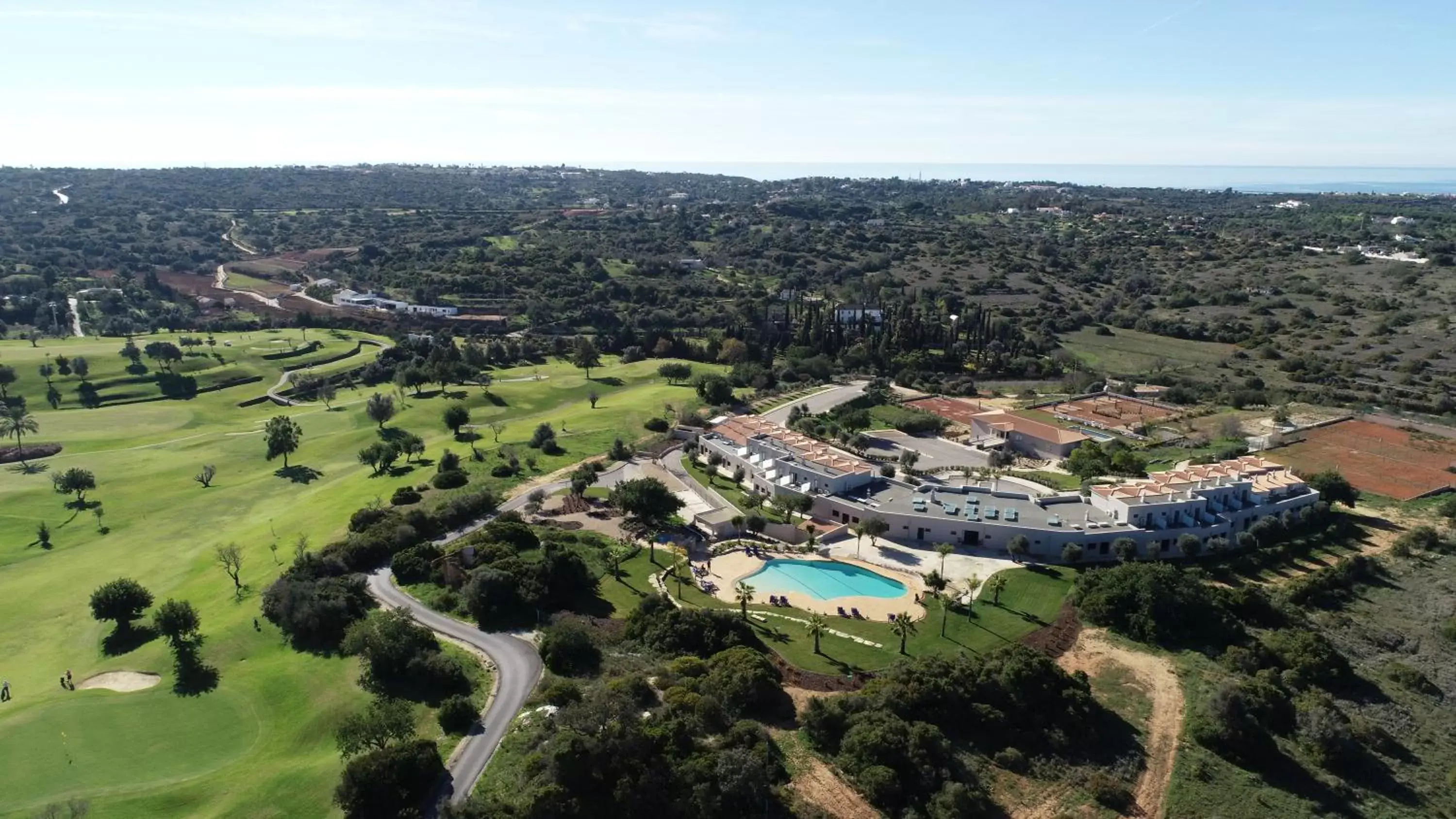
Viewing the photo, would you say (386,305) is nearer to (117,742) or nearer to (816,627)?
(117,742)

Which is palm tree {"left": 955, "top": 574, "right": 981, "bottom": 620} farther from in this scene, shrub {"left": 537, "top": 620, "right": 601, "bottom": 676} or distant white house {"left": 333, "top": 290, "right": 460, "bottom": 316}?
distant white house {"left": 333, "top": 290, "right": 460, "bottom": 316}

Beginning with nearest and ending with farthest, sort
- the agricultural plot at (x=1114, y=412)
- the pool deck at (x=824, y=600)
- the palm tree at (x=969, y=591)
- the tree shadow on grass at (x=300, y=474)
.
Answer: the palm tree at (x=969, y=591)
the pool deck at (x=824, y=600)
the tree shadow on grass at (x=300, y=474)
the agricultural plot at (x=1114, y=412)

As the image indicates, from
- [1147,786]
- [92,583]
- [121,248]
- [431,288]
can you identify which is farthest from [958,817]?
[121,248]

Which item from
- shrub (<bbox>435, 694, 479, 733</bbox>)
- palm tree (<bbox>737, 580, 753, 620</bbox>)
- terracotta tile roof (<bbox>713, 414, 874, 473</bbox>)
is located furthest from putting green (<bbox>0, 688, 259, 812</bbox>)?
terracotta tile roof (<bbox>713, 414, 874, 473</bbox>)

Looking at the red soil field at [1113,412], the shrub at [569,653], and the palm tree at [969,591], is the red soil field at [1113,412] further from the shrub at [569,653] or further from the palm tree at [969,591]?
the shrub at [569,653]

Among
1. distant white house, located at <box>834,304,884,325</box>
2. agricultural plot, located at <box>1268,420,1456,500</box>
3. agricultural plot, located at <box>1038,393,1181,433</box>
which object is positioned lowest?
agricultural plot, located at <box>1038,393,1181,433</box>

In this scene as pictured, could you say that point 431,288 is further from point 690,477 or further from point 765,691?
point 765,691

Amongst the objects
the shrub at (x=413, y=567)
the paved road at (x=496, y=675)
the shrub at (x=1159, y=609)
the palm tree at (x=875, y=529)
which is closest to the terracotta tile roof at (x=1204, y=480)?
the shrub at (x=1159, y=609)
